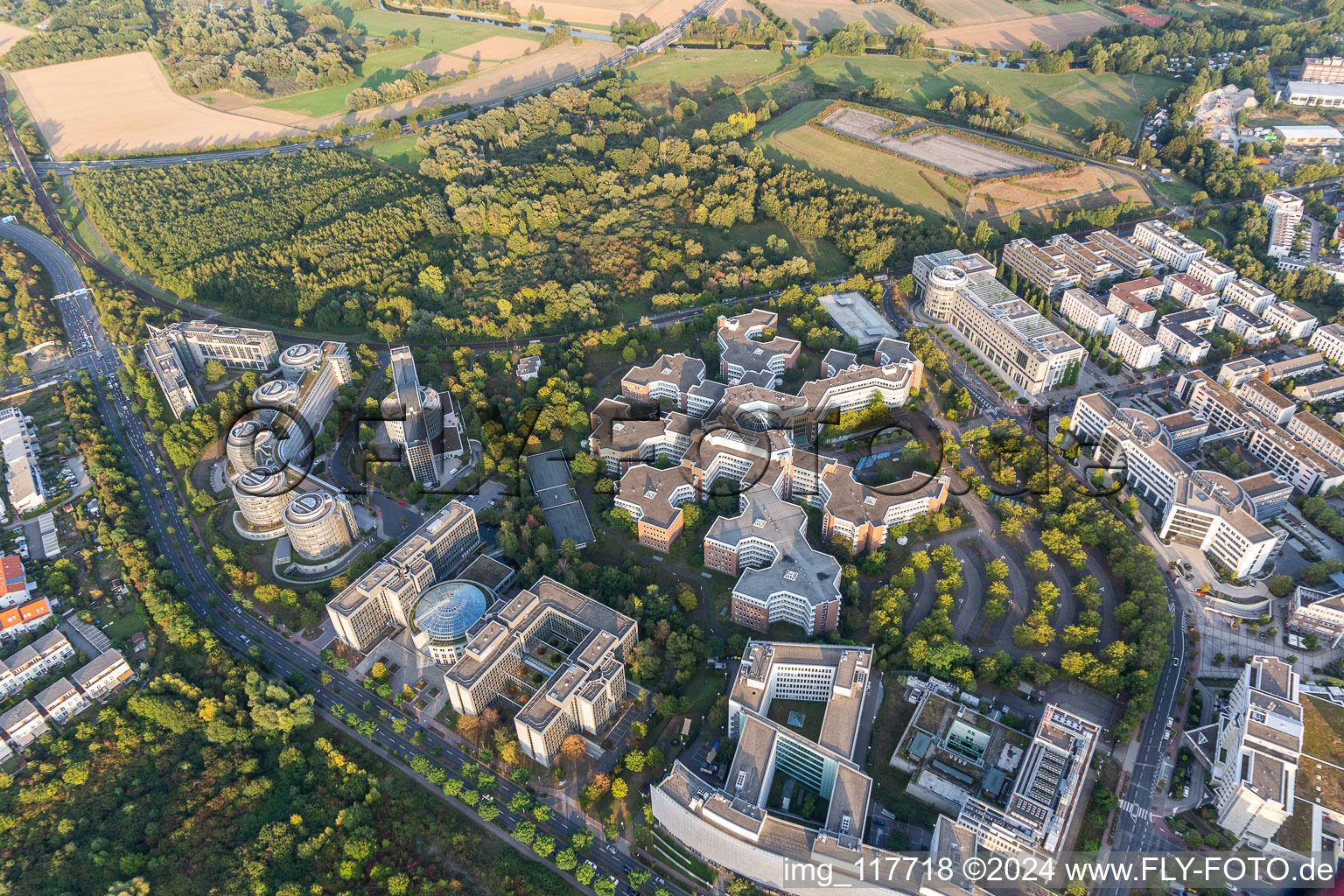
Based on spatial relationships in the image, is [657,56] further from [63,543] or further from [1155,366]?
[63,543]

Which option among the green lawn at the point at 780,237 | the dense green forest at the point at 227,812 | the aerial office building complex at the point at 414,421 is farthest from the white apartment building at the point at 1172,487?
the aerial office building complex at the point at 414,421

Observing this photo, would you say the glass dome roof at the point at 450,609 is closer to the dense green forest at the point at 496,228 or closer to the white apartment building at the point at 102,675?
the white apartment building at the point at 102,675

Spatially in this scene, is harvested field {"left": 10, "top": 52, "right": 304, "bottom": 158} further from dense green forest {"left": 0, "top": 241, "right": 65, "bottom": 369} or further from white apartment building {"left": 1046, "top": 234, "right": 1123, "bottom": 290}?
white apartment building {"left": 1046, "top": 234, "right": 1123, "bottom": 290}

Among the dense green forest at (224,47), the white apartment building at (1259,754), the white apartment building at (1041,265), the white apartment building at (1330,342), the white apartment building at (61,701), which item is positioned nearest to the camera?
the white apartment building at (1259,754)

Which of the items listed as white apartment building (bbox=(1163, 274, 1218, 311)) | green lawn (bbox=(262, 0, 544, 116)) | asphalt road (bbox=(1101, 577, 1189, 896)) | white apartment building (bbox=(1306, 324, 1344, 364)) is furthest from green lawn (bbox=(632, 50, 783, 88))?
asphalt road (bbox=(1101, 577, 1189, 896))

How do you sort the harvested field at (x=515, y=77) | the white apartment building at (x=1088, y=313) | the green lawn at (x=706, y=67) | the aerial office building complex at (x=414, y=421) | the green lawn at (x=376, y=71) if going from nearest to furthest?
the aerial office building complex at (x=414, y=421) < the white apartment building at (x=1088, y=313) < the harvested field at (x=515, y=77) < the green lawn at (x=376, y=71) < the green lawn at (x=706, y=67)

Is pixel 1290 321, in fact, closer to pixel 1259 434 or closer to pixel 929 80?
pixel 1259 434
